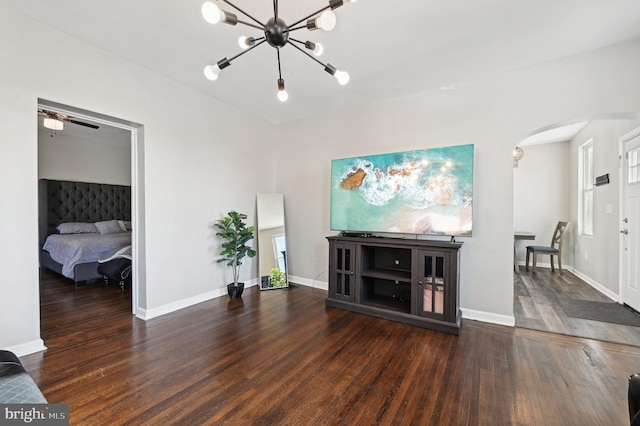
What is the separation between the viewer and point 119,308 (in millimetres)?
3316

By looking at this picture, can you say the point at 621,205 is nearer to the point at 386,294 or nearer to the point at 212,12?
the point at 386,294

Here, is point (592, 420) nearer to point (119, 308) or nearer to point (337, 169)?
point (337, 169)

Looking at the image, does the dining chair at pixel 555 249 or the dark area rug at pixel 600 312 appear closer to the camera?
the dark area rug at pixel 600 312

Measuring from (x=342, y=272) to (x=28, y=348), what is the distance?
2.96 m

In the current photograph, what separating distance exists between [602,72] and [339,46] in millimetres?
2459

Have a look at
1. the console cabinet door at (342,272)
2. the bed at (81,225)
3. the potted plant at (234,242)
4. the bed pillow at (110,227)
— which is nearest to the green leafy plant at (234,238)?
the potted plant at (234,242)

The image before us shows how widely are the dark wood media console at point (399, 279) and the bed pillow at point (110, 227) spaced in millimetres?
4663

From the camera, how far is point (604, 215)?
4023 millimetres

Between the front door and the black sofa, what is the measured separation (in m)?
5.25

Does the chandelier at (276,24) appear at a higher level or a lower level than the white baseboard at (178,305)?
higher

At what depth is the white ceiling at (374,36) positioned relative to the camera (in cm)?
206

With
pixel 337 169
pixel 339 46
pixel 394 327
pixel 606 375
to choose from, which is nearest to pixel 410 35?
pixel 339 46

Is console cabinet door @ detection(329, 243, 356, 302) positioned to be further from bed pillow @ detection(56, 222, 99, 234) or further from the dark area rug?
bed pillow @ detection(56, 222, 99, 234)

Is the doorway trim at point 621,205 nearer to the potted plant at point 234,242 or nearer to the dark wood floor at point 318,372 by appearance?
the dark wood floor at point 318,372
